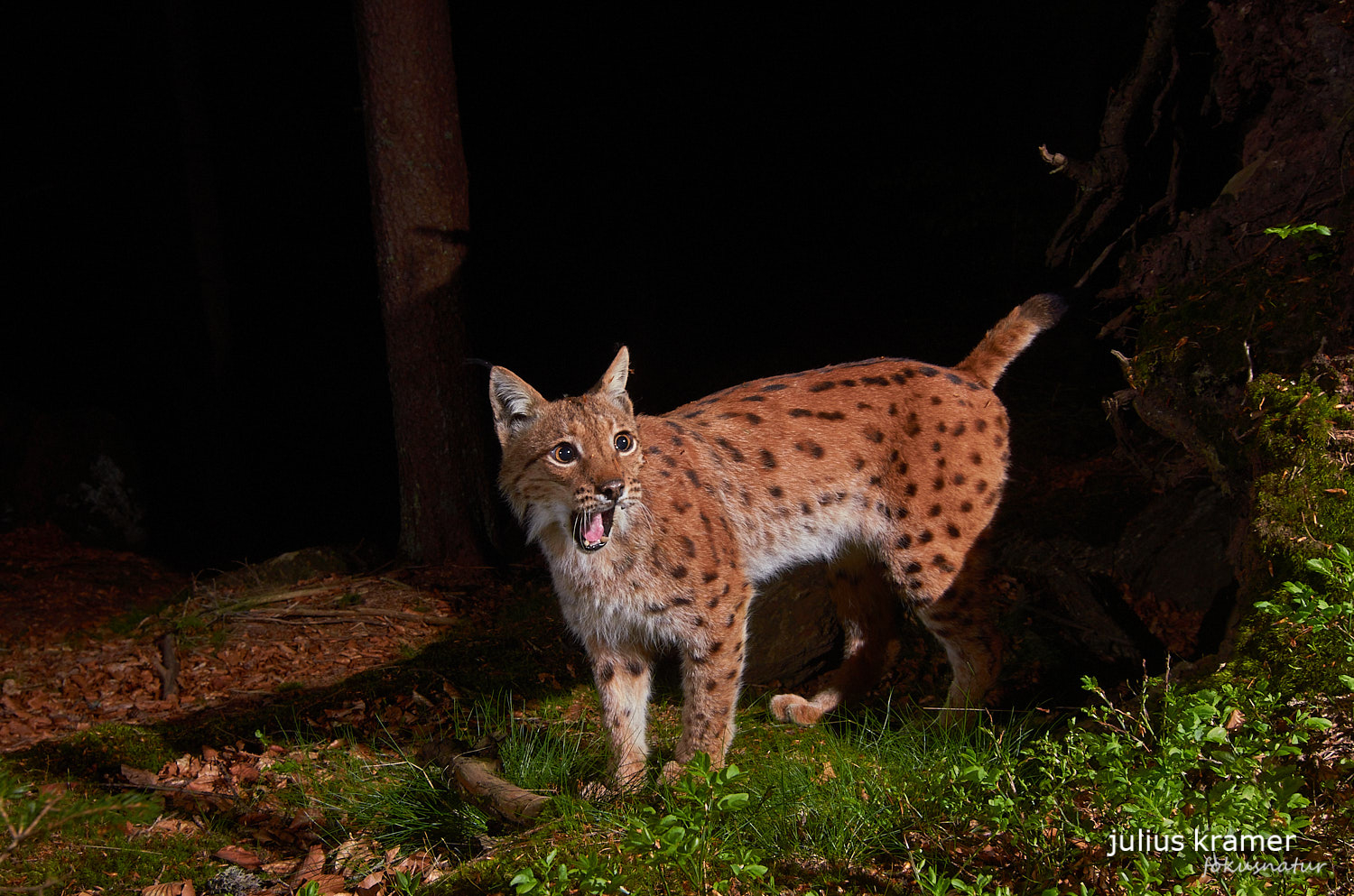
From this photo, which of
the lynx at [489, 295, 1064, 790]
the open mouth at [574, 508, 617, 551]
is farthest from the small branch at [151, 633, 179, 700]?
the open mouth at [574, 508, 617, 551]

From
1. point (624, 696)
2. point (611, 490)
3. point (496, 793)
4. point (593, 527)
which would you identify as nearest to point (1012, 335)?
point (611, 490)

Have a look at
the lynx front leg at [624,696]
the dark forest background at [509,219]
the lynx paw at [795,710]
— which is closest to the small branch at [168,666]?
the lynx front leg at [624,696]

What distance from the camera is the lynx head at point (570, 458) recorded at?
395 cm

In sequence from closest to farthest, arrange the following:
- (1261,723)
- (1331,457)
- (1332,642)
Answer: (1261,723) < (1332,642) < (1331,457)

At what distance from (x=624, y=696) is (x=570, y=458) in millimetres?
1160

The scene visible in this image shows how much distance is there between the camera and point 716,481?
4.77m

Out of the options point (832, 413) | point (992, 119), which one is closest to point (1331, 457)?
point (832, 413)

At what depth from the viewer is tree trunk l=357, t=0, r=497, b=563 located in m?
6.86

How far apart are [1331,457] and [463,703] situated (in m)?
4.35

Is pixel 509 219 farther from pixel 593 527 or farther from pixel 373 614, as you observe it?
pixel 593 527

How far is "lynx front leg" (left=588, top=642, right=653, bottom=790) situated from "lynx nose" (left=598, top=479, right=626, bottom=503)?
34.1 inches

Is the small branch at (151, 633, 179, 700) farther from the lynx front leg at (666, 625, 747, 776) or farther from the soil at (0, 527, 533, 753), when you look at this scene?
the lynx front leg at (666, 625, 747, 776)

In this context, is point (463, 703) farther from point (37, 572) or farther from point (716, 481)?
point (37, 572)

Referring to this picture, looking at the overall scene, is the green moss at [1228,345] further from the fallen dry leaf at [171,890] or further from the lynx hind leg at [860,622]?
the fallen dry leaf at [171,890]
